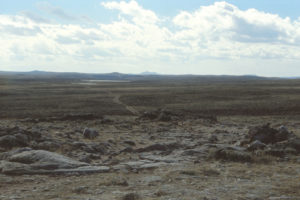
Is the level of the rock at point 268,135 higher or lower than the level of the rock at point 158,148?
higher

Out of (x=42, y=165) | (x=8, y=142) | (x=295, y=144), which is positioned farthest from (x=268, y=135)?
(x=8, y=142)

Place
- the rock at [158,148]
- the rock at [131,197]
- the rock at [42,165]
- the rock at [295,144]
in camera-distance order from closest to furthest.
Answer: the rock at [131,197]
the rock at [42,165]
the rock at [295,144]
the rock at [158,148]

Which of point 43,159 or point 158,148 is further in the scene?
point 158,148

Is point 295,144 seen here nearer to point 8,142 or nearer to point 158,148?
point 158,148

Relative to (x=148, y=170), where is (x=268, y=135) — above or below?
above

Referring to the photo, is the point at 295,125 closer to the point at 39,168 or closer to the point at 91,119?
the point at 91,119

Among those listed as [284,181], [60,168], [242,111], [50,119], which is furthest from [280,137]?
[242,111]

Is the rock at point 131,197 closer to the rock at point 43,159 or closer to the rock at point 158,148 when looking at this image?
the rock at point 43,159

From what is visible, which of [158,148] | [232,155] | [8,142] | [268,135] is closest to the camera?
[232,155]

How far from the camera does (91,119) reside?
2648 centimetres

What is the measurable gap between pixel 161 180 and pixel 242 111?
1074 inches

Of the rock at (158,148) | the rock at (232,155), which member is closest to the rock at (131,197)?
the rock at (232,155)

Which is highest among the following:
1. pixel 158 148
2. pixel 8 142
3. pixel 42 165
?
pixel 42 165

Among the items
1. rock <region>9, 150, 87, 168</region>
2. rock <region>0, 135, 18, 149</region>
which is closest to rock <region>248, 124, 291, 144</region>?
rock <region>9, 150, 87, 168</region>
